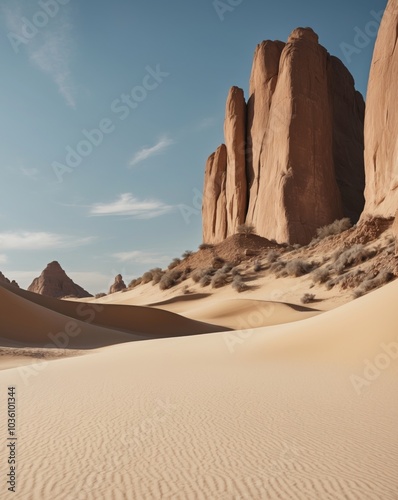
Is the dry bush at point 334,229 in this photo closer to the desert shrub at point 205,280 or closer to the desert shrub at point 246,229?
the desert shrub at point 246,229

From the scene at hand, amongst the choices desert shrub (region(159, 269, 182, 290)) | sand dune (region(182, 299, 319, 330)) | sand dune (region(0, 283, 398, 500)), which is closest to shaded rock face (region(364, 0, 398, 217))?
sand dune (region(182, 299, 319, 330))

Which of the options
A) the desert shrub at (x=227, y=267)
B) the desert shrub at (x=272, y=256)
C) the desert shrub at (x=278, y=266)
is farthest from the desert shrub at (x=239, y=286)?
the desert shrub at (x=227, y=267)

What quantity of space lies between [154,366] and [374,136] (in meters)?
27.7

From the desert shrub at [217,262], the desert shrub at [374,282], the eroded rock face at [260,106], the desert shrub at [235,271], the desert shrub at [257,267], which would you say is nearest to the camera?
the desert shrub at [374,282]

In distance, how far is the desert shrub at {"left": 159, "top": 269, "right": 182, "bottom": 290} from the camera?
4084cm

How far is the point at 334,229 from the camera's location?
3503 cm

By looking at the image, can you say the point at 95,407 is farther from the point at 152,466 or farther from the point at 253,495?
the point at 253,495

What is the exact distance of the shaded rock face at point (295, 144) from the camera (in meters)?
39.8

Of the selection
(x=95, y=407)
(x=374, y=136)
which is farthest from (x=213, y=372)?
(x=374, y=136)

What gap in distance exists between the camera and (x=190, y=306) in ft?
106

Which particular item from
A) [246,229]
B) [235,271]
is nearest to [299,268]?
[235,271]

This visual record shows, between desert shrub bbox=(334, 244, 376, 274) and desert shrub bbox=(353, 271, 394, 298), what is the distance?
3441 mm

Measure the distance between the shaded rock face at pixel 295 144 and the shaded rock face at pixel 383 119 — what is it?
28.7 ft

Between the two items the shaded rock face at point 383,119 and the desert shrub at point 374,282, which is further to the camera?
the shaded rock face at point 383,119
